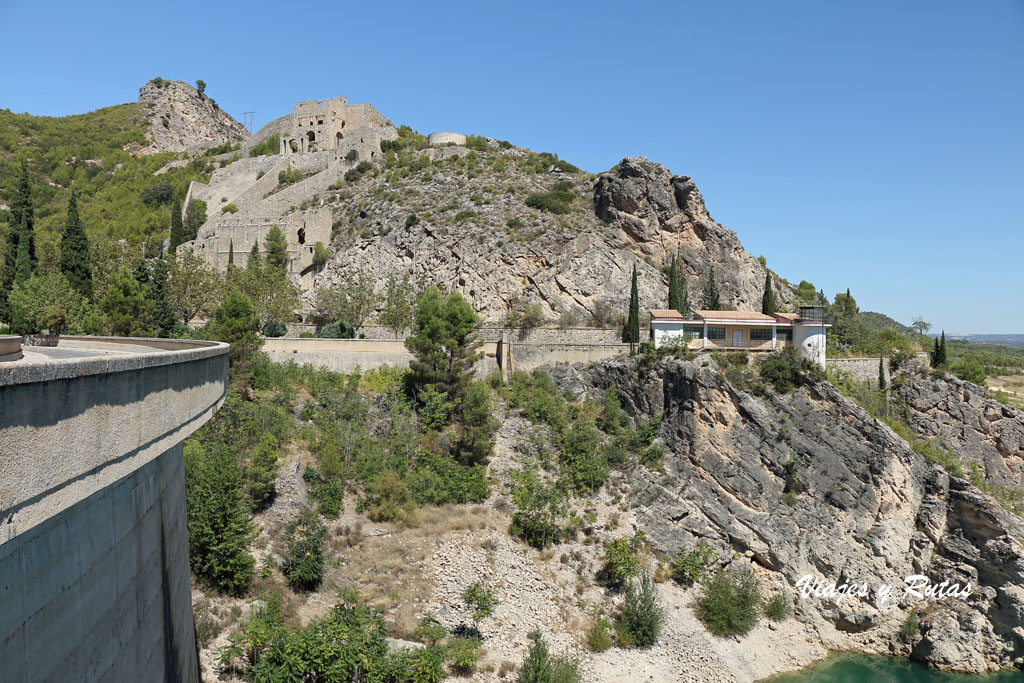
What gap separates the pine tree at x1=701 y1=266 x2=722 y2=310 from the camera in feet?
135

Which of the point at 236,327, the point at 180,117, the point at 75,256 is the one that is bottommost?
the point at 236,327

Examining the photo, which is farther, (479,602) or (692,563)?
(692,563)

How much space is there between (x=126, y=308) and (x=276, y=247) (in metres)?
22.4

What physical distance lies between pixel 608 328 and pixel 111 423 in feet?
111

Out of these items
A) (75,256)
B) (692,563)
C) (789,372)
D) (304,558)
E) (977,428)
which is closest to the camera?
(304,558)

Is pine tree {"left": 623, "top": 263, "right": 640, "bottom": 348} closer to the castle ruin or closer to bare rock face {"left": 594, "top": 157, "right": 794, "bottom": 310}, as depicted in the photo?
bare rock face {"left": 594, "top": 157, "right": 794, "bottom": 310}

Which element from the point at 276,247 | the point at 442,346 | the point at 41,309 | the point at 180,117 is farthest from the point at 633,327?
the point at 180,117

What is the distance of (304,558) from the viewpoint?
798 inches

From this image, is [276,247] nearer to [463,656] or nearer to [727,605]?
[463,656]

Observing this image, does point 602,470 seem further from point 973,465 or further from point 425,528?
point 973,465

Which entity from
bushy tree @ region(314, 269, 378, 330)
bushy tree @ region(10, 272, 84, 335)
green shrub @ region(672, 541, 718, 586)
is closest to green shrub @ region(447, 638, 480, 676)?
green shrub @ region(672, 541, 718, 586)

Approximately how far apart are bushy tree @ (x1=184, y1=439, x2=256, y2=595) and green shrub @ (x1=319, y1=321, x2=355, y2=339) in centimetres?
1786

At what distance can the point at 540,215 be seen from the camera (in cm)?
4709

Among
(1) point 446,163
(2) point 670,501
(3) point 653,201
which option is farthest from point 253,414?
(1) point 446,163
